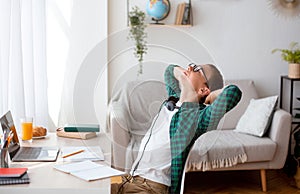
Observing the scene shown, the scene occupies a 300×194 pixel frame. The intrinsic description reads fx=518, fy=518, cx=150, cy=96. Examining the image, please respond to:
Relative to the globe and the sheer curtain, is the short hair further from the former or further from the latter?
the globe

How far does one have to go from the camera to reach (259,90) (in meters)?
4.48

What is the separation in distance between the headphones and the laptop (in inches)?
27.6

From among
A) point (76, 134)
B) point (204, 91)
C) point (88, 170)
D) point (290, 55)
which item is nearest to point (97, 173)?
point (88, 170)

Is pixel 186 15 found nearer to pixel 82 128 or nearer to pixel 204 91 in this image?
pixel 82 128

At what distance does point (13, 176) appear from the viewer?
185 cm

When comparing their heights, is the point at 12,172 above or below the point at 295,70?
below

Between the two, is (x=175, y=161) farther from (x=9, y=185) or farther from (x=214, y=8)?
(x=214, y=8)

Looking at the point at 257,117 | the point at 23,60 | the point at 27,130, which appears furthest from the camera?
the point at 257,117

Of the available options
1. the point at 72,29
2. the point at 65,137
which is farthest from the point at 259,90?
the point at 65,137

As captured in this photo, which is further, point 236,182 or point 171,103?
point 236,182

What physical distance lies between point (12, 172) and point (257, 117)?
7.87ft

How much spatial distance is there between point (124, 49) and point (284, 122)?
7.73 feet

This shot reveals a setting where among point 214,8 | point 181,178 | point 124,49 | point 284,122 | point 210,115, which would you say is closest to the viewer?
point 124,49

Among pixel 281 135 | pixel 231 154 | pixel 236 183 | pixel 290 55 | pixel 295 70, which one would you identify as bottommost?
pixel 236 183
